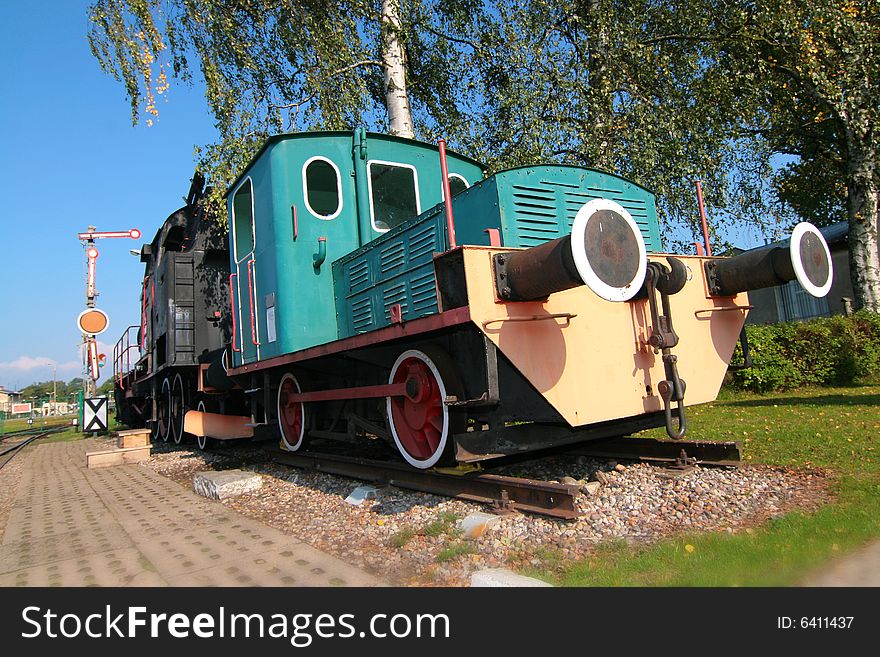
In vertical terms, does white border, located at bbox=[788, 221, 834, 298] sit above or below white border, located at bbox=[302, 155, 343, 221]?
below

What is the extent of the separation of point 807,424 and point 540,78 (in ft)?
24.2

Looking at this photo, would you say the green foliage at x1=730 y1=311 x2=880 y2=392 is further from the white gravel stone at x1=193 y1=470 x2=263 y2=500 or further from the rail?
the white gravel stone at x1=193 y1=470 x2=263 y2=500

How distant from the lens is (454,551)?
337cm

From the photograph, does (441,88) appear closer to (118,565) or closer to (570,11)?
(570,11)

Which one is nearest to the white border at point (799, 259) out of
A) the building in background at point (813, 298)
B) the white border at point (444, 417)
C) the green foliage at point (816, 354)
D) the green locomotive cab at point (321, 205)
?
the white border at point (444, 417)

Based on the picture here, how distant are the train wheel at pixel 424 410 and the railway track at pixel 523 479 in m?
0.19

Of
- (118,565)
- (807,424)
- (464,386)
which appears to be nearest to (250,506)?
(118,565)

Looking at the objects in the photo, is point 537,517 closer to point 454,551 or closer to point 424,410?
point 454,551

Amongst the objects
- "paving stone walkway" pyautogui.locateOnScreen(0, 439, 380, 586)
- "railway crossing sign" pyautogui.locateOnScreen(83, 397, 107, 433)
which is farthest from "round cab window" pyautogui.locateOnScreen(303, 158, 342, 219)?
"railway crossing sign" pyautogui.locateOnScreen(83, 397, 107, 433)

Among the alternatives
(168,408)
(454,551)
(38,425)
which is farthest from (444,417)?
(38,425)

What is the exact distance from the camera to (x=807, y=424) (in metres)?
6.59

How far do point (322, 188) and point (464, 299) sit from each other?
295 cm

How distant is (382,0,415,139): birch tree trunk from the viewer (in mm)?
10328

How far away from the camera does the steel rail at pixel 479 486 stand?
3684 millimetres
